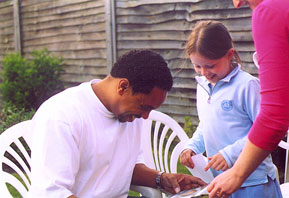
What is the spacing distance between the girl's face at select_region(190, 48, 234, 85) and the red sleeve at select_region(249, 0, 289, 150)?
906 mm

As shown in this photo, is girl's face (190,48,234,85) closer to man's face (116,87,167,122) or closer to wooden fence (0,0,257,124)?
man's face (116,87,167,122)

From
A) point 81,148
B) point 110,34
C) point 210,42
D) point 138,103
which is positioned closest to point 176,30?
point 110,34

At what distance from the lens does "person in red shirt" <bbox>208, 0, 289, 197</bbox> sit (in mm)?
1654

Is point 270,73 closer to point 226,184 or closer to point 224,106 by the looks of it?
point 226,184

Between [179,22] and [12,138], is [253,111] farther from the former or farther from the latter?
[179,22]

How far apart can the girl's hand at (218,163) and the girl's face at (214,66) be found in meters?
0.42

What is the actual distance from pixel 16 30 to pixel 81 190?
776cm

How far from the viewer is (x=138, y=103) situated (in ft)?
7.31

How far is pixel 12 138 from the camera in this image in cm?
262

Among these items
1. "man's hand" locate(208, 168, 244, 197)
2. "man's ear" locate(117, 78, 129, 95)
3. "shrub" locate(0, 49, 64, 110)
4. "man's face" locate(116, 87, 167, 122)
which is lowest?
"shrub" locate(0, 49, 64, 110)

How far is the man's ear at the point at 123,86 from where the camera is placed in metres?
2.18

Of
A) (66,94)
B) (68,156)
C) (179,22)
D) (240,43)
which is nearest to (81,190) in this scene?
(68,156)

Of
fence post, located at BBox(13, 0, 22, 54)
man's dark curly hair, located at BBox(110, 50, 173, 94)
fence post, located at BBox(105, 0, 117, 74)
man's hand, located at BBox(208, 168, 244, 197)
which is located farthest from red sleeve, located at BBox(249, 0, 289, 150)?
fence post, located at BBox(13, 0, 22, 54)

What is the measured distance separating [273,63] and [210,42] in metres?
1.03
